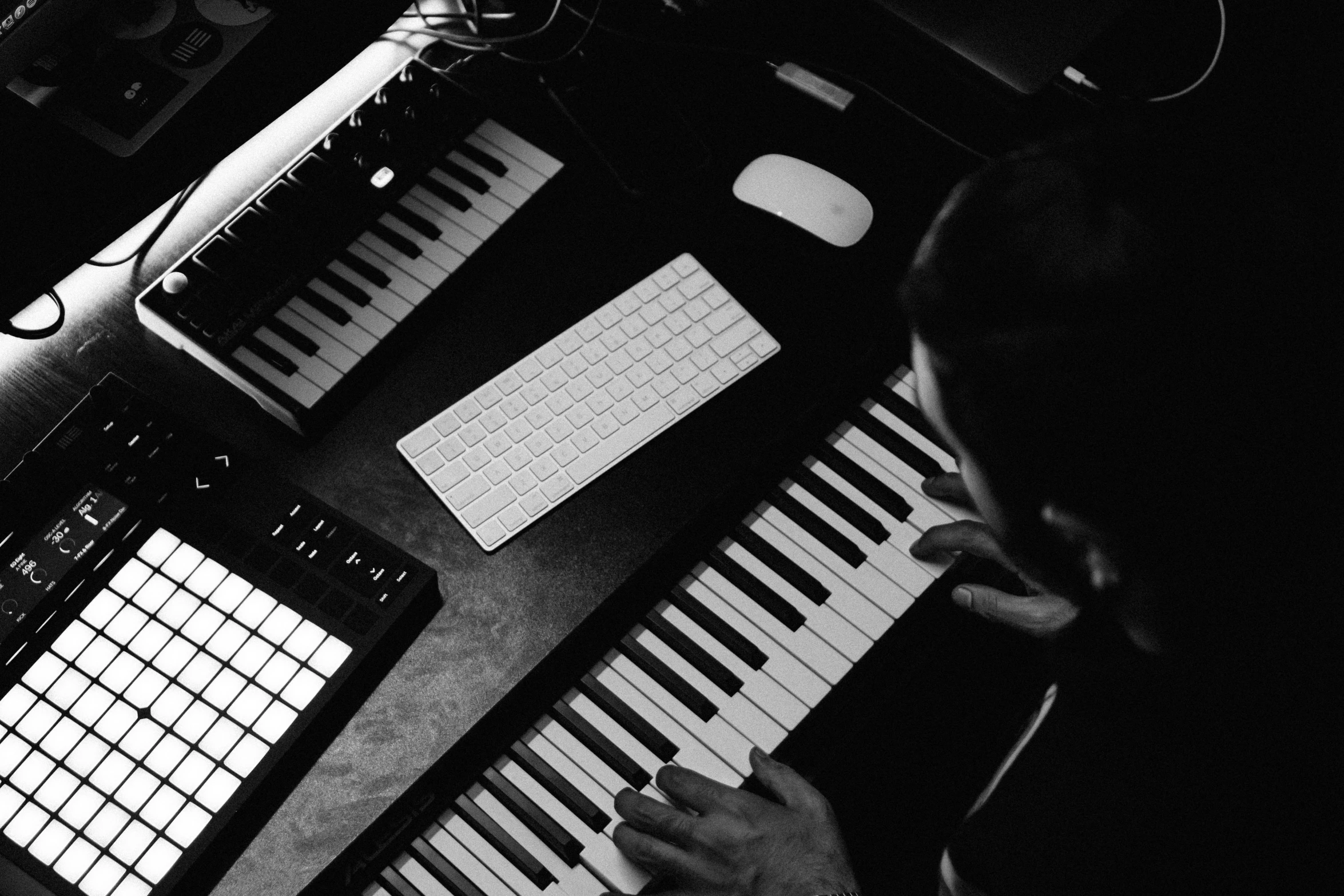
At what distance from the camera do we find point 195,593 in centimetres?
85

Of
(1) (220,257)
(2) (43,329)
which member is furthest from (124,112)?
(2) (43,329)

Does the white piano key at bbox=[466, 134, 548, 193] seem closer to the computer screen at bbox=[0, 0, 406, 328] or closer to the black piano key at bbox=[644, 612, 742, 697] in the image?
the computer screen at bbox=[0, 0, 406, 328]

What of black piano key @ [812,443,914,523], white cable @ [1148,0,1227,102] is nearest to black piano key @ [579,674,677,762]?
black piano key @ [812,443,914,523]

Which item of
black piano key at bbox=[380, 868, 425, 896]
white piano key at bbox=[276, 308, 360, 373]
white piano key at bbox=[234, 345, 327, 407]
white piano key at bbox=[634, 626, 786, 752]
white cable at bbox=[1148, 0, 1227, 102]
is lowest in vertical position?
black piano key at bbox=[380, 868, 425, 896]

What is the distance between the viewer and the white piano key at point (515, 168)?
1.10m

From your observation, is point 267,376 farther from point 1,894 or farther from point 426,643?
point 1,894

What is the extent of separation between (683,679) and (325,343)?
478 millimetres

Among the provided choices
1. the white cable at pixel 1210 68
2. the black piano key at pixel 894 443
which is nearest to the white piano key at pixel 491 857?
the black piano key at pixel 894 443

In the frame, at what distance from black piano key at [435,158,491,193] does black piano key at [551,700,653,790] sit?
546 millimetres

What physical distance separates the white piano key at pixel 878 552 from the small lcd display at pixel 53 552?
627 millimetres

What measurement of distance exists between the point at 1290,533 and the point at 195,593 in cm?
82

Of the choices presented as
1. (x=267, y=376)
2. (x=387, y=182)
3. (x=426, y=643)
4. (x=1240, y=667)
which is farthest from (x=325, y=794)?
(x=1240, y=667)

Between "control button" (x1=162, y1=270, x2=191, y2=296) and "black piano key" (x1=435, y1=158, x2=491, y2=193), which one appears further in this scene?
"black piano key" (x1=435, y1=158, x2=491, y2=193)

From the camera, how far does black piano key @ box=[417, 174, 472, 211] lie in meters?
1.08
